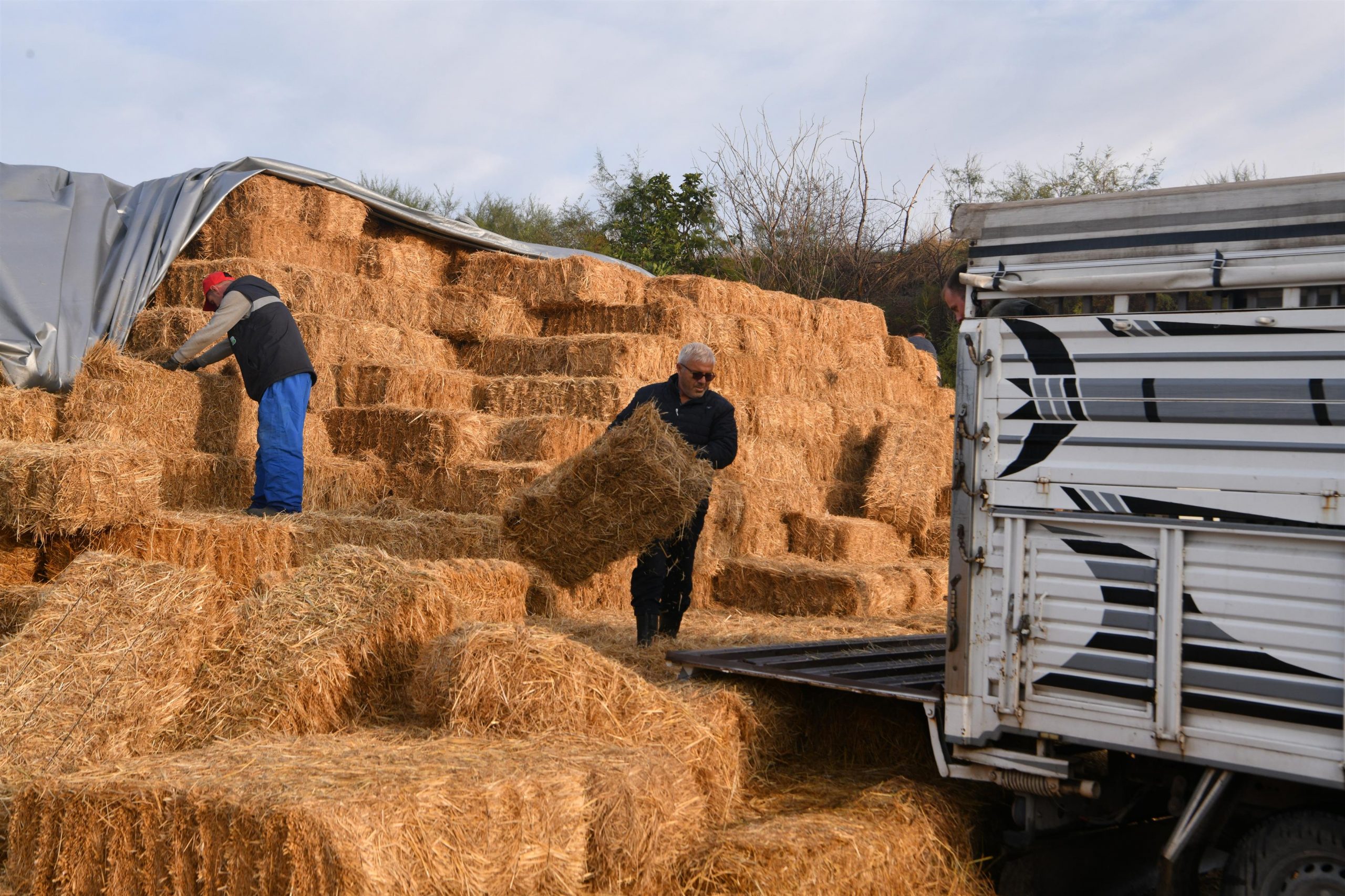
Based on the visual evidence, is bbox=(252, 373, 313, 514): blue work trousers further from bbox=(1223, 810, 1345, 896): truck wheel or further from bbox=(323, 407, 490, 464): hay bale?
bbox=(1223, 810, 1345, 896): truck wheel


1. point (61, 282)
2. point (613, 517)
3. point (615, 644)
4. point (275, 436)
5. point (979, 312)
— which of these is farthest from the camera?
point (61, 282)

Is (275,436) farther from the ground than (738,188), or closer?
closer

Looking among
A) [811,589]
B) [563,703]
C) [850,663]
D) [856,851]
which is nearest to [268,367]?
[811,589]

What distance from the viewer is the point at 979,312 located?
4.77m

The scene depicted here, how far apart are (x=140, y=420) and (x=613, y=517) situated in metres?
4.64

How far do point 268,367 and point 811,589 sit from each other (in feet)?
15.6

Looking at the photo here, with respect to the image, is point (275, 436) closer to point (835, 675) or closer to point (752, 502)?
point (752, 502)

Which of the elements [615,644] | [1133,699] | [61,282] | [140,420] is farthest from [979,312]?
[61,282]

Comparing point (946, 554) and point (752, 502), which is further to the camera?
point (946, 554)

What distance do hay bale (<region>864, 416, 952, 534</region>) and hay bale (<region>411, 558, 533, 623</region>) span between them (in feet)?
18.8

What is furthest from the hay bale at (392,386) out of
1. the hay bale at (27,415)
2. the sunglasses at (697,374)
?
Result: the sunglasses at (697,374)

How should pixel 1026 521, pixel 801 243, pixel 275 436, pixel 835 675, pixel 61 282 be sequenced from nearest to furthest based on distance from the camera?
pixel 1026 521, pixel 835 675, pixel 275 436, pixel 61 282, pixel 801 243

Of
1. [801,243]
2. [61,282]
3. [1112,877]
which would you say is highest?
[801,243]

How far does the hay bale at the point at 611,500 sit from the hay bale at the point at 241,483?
2392 millimetres
